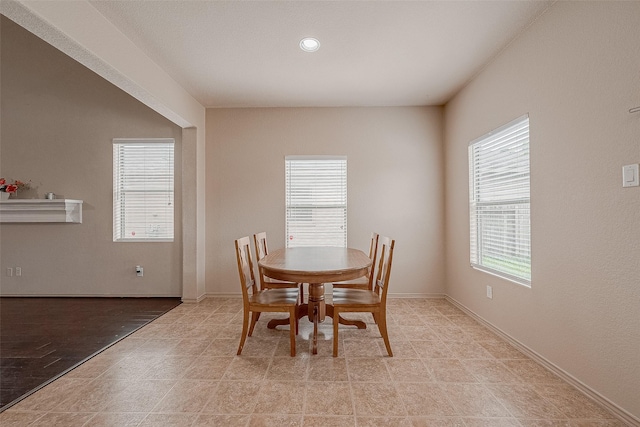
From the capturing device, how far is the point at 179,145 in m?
3.93

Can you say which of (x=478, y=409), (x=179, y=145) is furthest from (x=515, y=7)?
(x=179, y=145)

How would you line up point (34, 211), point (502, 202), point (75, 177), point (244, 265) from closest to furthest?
point (244, 265) < point (502, 202) < point (34, 211) < point (75, 177)

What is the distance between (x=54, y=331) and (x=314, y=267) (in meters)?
2.75

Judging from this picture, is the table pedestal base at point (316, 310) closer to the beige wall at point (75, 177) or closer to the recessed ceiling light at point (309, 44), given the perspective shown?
the beige wall at point (75, 177)

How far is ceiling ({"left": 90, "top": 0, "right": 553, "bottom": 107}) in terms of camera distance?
2076 millimetres

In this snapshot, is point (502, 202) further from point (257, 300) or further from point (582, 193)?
point (257, 300)

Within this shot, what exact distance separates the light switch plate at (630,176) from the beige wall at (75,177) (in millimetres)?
4346

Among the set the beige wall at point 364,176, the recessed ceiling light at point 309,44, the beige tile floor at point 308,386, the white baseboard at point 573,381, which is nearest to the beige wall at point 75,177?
the beige wall at point 364,176

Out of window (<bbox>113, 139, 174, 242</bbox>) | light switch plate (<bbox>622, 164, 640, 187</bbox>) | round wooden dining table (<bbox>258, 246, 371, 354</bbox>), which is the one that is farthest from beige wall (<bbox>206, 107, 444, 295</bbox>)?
light switch plate (<bbox>622, 164, 640, 187</bbox>)

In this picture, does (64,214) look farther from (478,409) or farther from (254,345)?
(478,409)

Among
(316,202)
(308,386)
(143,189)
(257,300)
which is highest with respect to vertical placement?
(143,189)

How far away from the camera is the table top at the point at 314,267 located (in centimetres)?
216

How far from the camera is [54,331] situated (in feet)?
9.18

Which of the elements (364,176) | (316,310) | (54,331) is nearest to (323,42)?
Result: (364,176)
